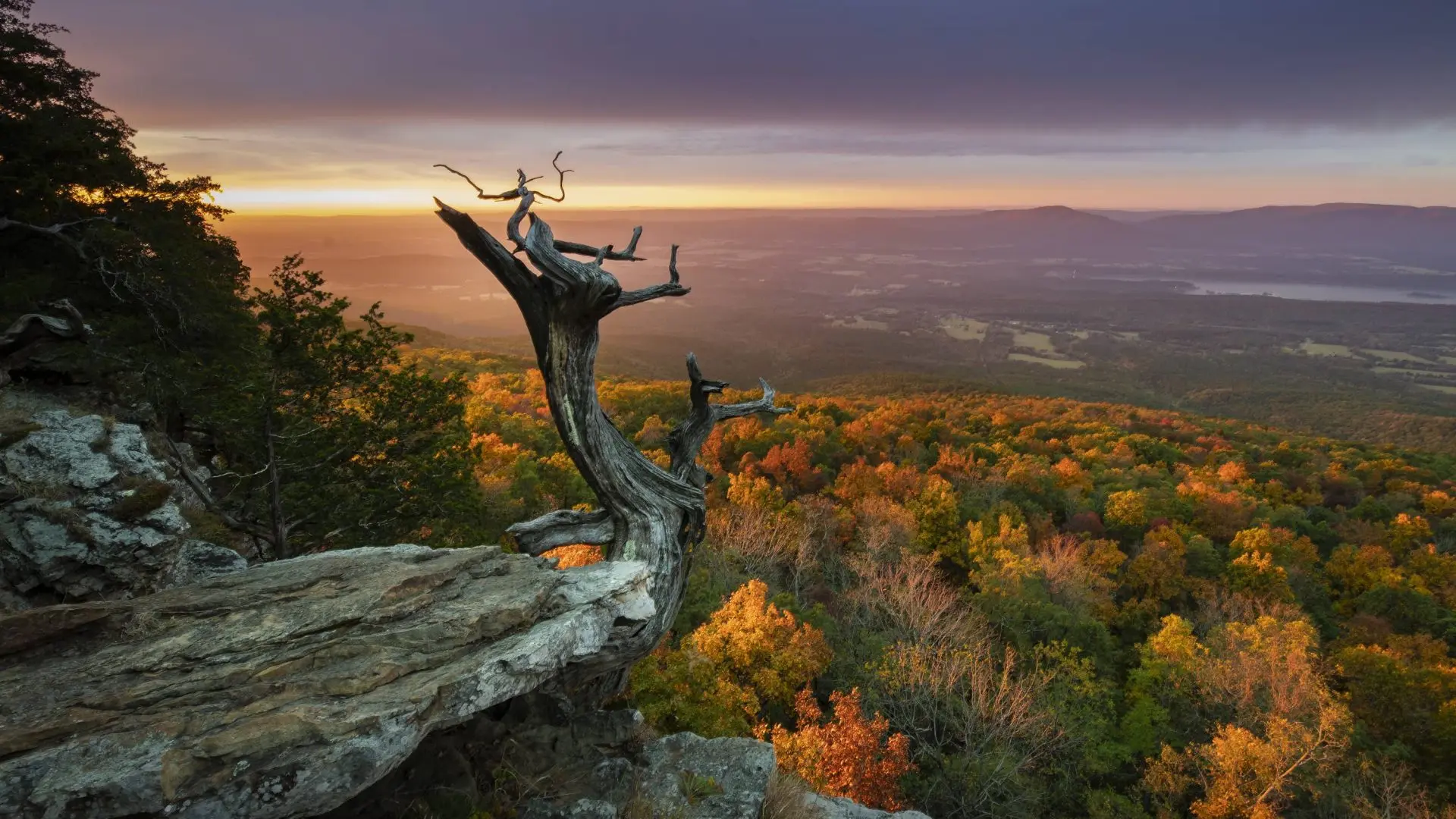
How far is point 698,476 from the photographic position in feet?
28.9

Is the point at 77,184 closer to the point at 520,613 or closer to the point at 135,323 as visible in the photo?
the point at 135,323

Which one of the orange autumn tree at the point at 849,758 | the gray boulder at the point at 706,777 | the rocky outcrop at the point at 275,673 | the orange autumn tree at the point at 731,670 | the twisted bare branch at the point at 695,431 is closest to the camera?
the rocky outcrop at the point at 275,673

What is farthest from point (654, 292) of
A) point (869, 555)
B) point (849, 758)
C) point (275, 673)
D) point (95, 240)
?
point (869, 555)

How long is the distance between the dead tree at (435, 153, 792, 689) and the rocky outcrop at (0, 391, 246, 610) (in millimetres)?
4941

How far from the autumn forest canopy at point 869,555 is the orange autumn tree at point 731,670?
94mm

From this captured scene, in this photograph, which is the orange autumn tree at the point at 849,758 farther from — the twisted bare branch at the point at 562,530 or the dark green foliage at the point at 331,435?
the dark green foliage at the point at 331,435

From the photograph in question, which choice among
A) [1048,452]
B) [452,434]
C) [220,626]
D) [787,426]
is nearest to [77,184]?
[452,434]

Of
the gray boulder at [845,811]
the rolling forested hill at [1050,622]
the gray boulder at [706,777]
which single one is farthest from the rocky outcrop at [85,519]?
the rolling forested hill at [1050,622]

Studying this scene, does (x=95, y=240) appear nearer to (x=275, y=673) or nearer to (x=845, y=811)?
(x=275, y=673)

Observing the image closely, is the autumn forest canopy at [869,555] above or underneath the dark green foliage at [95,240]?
underneath

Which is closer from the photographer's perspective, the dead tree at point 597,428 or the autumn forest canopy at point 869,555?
the dead tree at point 597,428

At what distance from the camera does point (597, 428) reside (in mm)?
7605

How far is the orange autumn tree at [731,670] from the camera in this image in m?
14.7

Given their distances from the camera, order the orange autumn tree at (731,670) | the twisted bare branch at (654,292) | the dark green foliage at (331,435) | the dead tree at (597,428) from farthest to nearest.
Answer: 1. the orange autumn tree at (731,670)
2. the dark green foliage at (331,435)
3. the twisted bare branch at (654,292)
4. the dead tree at (597,428)
